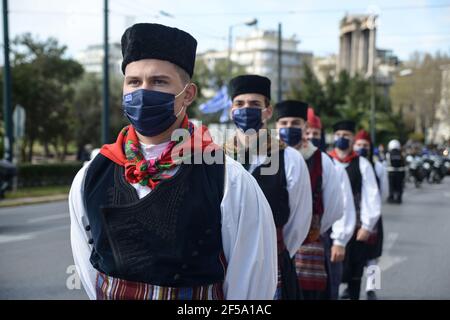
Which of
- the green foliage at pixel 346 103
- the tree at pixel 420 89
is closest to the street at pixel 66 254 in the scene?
the tree at pixel 420 89

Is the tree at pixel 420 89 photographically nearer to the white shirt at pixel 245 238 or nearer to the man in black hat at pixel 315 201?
the man in black hat at pixel 315 201

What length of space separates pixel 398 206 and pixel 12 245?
11.2 meters

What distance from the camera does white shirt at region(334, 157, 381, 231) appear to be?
648cm

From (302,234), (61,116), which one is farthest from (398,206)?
(61,116)

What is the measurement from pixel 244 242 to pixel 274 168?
167 centimetres

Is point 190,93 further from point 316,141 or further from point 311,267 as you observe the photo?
point 316,141

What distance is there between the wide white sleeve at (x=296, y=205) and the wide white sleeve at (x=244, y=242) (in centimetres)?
158

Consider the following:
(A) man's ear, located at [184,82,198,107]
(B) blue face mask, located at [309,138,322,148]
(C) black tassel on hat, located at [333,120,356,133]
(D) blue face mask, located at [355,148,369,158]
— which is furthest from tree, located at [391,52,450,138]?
(A) man's ear, located at [184,82,198,107]

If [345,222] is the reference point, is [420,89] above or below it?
above

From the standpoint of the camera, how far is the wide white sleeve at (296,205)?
3.91 metres

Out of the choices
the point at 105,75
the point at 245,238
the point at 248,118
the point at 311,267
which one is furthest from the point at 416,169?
the point at 245,238

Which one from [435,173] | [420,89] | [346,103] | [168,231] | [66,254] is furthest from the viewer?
[420,89]

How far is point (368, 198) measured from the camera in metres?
6.56
